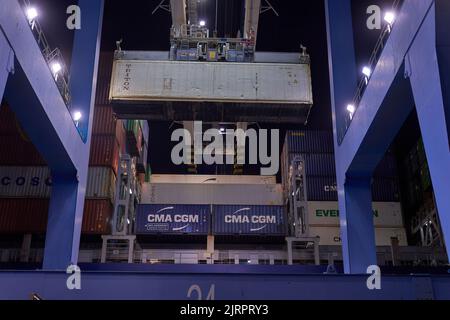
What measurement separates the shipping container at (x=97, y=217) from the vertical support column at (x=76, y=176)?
433 centimetres

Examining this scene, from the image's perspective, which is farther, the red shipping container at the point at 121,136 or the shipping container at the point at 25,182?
the red shipping container at the point at 121,136

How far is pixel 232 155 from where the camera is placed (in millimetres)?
34188

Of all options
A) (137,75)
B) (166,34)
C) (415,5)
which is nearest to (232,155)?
(166,34)

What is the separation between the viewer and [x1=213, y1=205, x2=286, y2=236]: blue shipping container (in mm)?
24484

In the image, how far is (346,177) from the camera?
60.5ft

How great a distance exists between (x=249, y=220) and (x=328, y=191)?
5355mm

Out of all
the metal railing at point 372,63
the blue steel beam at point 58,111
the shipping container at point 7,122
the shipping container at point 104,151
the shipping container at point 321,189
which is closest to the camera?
the blue steel beam at point 58,111

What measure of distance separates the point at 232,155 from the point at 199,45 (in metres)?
13.9

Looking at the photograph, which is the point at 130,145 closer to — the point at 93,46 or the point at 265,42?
the point at 265,42

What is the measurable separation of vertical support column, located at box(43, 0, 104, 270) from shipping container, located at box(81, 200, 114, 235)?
4328 mm

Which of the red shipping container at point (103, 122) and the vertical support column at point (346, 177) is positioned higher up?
the red shipping container at point (103, 122)

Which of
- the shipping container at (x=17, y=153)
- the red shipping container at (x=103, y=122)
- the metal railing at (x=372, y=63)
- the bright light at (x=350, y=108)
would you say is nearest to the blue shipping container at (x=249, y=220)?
the red shipping container at (x=103, y=122)

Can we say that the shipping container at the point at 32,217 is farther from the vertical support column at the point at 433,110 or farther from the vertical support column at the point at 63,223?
the vertical support column at the point at 433,110

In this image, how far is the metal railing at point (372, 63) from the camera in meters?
14.0
